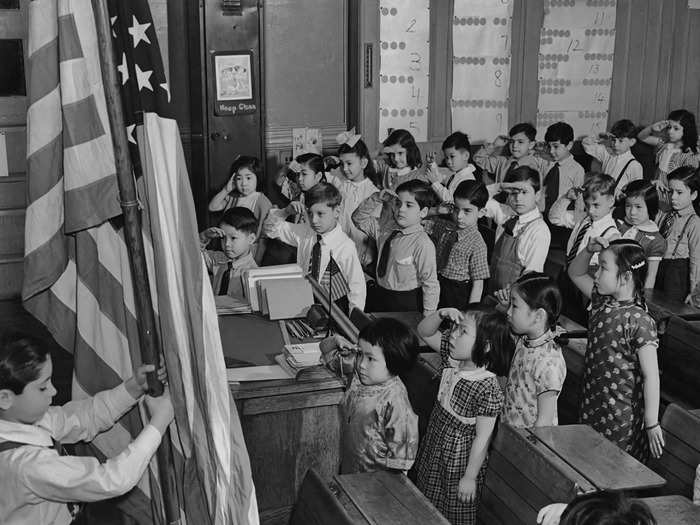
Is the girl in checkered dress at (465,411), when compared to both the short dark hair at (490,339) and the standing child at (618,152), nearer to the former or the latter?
the short dark hair at (490,339)

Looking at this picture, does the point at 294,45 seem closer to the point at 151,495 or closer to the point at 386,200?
the point at 386,200

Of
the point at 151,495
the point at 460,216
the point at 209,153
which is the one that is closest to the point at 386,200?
the point at 460,216

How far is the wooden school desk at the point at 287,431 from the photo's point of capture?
369 cm

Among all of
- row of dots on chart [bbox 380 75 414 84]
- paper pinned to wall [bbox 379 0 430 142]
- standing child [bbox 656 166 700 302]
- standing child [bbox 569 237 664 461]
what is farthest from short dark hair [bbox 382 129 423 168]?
standing child [bbox 569 237 664 461]

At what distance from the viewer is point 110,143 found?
2801 mm

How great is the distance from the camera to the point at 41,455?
2754mm

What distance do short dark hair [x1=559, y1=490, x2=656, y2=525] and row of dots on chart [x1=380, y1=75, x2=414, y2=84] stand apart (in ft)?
22.6

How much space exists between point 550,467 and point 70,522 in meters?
1.53

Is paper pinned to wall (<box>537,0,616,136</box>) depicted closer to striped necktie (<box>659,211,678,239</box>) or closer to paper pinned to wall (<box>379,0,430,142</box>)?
paper pinned to wall (<box>379,0,430,142</box>)

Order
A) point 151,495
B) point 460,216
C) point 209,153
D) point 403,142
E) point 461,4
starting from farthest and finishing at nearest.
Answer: point 461,4
point 209,153
point 403,142
point 460,216
point 151,495

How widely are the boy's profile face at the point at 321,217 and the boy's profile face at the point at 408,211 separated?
18.5 inches

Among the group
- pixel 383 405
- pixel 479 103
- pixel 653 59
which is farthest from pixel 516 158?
pixel 383 405

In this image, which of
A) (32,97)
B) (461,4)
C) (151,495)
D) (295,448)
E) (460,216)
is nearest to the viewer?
(32,97)

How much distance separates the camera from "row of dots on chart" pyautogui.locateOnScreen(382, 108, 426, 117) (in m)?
8.90
